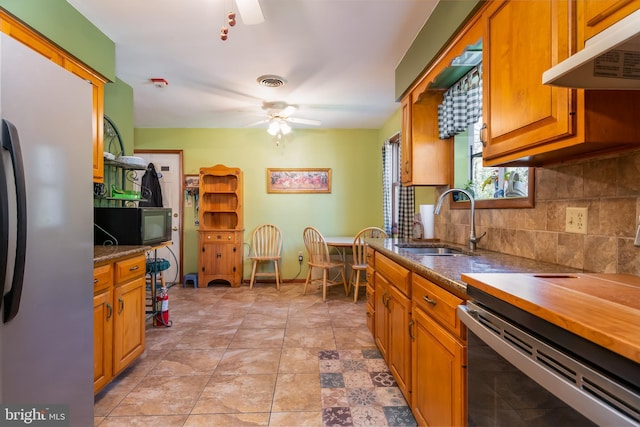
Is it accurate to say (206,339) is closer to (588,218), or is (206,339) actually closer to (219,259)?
(219,259)

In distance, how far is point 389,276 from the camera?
1948 millimetres

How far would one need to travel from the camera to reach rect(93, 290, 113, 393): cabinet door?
1.66 metres

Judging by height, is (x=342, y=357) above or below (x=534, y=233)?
below

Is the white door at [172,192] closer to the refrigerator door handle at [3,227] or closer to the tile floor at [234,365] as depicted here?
the tile floor at [234,365]

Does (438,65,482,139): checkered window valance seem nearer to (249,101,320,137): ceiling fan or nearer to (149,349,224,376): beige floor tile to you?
(249,101,320,137): ceiling fan

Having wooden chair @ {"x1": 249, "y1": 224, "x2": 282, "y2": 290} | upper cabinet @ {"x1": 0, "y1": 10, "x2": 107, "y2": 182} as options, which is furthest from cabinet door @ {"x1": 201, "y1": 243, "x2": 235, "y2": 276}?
upper cabinet @ {"x1": 0, "y1": 10, "x2": 107, "y2": 182}

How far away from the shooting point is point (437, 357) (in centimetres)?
125

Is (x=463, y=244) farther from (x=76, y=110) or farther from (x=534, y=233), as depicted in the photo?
(x=76, y=110)

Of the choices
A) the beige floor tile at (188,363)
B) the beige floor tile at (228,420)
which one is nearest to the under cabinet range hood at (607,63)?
the beige floor tile at (228,420)

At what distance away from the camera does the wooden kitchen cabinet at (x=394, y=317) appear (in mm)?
1636

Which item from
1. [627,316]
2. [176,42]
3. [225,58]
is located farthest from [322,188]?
[627,316]

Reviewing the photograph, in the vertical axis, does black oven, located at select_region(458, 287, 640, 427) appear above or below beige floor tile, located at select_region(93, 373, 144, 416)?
above

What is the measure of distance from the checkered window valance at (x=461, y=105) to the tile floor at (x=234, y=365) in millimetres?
1844

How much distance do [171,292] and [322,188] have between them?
2.67 m
